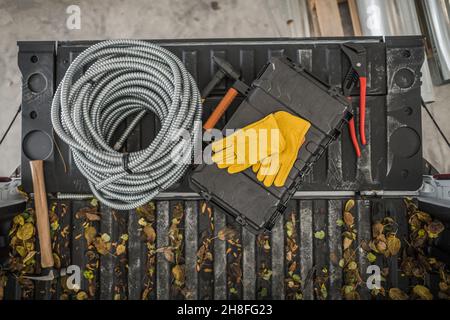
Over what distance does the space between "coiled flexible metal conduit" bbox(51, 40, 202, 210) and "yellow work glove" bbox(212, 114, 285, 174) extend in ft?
0.37

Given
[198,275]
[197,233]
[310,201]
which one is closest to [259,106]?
[310,201]

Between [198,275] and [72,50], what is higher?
[72,50]

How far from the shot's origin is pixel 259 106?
51.0 inches

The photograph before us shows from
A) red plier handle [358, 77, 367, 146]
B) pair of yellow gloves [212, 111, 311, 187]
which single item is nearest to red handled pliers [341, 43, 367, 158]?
red plier handle [358, 77, 367, 146]

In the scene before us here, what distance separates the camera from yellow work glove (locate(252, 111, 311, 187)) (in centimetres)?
123

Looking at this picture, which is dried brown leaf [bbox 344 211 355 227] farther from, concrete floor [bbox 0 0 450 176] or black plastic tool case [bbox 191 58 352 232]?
concrete floor [bbox 0 0 450 176]

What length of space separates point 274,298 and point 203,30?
4.83 feet

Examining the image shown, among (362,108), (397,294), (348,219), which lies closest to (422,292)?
(397,294)

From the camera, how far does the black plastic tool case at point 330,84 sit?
1.46 m

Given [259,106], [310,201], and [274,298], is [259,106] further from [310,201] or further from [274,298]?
[274,298]

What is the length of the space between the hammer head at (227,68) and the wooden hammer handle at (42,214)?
2.77 ft

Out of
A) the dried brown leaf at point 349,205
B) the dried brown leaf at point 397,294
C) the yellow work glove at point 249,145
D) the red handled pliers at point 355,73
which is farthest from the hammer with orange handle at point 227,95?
the dried brown leaf at point 397,294

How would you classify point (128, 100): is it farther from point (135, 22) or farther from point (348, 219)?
point (348, 219)

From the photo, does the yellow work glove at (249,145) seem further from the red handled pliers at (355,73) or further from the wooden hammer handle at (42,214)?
the wooden hammer handle at (42,214)
